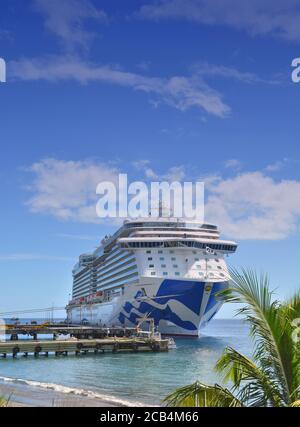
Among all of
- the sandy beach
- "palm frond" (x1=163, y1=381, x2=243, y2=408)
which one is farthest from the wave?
"palm frond" (x1=163, y1=381, x2=243, y2=408)

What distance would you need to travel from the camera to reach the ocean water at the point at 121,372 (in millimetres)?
25266

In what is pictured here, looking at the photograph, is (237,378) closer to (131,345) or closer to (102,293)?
(131,345)

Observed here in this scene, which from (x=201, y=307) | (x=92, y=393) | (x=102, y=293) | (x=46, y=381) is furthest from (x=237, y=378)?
(x=102, y=293)

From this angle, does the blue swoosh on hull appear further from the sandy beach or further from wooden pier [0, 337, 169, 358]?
the sandy beach

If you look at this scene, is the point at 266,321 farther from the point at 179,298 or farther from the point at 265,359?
the point at 179,298

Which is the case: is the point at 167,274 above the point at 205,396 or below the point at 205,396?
above

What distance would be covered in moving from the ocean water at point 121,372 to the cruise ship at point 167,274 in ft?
14.1

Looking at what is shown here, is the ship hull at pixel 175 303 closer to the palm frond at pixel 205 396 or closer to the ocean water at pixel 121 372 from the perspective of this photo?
the ocean water at pixel 121 372

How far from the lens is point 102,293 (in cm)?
6844

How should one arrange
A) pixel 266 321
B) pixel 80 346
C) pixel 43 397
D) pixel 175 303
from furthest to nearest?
1. pixel 175 303
2. pixel 80 346
3. pixel 43 397
4. pixel 266 321

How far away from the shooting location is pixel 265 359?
19.4 ft

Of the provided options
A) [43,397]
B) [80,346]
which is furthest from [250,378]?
[80,346]

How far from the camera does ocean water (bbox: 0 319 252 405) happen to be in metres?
25.3

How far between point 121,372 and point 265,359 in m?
28.5
